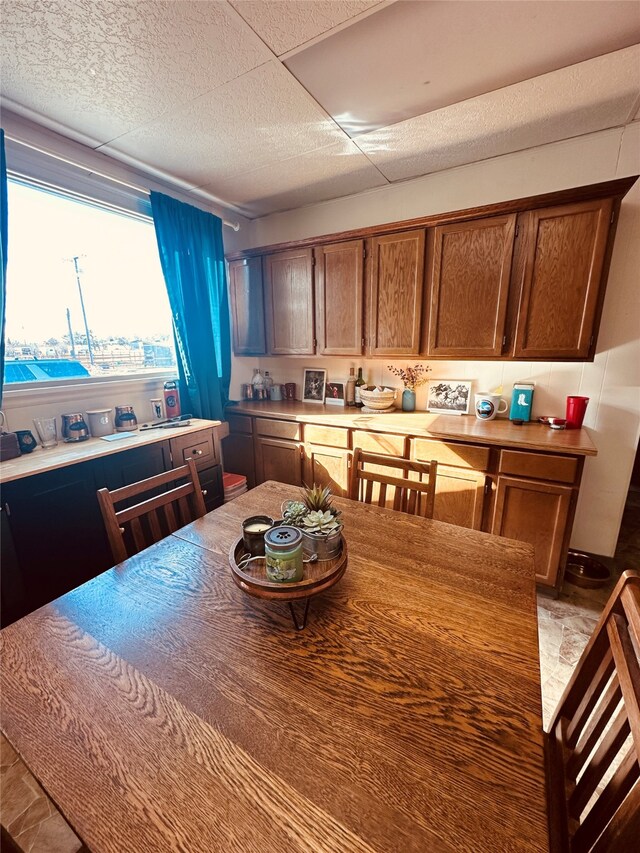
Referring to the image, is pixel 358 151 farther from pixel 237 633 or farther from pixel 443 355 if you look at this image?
pixel 237 633

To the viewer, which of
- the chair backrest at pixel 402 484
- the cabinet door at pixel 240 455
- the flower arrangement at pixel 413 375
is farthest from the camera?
the cabinet door at pixel 240 455

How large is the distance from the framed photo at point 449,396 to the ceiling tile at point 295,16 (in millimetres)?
2003

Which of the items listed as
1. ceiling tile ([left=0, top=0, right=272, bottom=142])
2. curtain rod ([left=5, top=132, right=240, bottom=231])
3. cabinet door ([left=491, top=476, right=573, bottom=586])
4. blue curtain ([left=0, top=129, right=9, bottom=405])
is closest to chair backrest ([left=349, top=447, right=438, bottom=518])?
cabinet door ([left=491, top=476, right=573, bottom=586])

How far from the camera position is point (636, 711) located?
0.59 metres

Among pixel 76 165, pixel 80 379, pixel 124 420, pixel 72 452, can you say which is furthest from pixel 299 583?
pixel 76 165

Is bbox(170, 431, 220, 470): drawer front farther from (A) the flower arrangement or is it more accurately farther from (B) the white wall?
(B) the white wall

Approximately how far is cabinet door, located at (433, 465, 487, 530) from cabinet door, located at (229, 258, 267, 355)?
6.14 ft

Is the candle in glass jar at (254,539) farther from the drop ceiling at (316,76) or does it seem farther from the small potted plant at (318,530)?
the drop ceiling at (316,76)

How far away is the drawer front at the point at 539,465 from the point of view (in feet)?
6.12

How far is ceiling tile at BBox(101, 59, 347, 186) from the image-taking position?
1581mm

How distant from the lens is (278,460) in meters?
2.92

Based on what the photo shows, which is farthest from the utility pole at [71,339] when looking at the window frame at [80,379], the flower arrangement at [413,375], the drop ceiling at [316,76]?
the flower arrangement at [413,375]

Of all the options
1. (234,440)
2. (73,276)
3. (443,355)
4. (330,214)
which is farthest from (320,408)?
(73,276)

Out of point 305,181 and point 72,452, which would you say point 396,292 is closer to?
point 305,181
